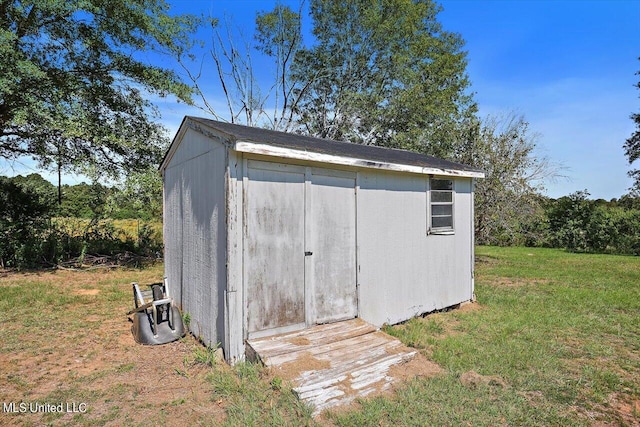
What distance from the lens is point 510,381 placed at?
341 centimetres

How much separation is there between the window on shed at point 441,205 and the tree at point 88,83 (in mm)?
8564

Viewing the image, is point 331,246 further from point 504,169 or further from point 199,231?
point 504,169

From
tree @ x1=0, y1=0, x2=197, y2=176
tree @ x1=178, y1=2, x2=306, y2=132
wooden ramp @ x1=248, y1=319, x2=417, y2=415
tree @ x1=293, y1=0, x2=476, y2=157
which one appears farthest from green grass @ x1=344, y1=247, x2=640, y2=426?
tree @ x1=178, y1=2, x2=306, y2=132

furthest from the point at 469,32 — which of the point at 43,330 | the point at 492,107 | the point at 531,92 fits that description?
the point at 43,330

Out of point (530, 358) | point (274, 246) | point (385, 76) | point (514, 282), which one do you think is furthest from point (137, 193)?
point (385, 76)

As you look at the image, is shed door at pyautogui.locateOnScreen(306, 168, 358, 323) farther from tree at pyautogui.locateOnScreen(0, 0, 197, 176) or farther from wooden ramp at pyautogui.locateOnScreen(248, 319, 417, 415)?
tree at pyautogui.locateOnScreen(0, 0, 197, 176)

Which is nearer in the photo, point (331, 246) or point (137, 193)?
point (331, 246)

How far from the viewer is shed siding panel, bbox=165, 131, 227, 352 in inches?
155

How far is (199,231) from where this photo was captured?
4.56 meters

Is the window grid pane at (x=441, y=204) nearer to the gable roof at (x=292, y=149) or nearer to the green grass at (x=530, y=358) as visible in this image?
the gable roof at (x=292, y=149)

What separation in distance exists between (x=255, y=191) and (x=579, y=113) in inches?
423

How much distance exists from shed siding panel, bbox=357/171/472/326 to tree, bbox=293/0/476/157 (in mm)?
7478

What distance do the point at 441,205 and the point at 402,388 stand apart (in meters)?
3.71

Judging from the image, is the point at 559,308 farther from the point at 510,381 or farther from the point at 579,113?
the point at 579,113
